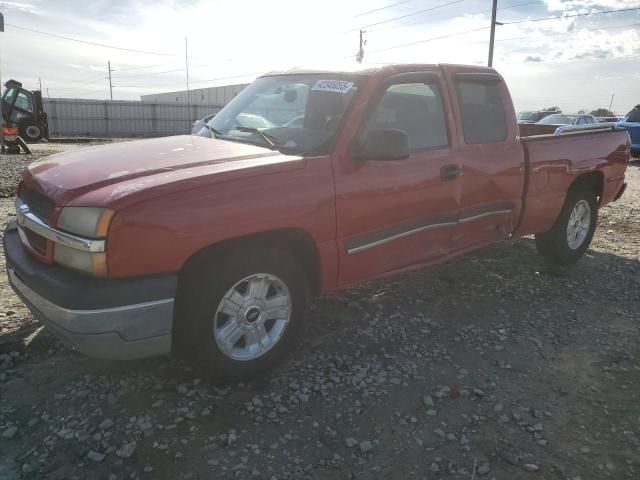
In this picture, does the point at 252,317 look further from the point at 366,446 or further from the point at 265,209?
the point at 366,446

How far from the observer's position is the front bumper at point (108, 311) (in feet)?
8.09

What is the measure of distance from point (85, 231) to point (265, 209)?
3.02ft

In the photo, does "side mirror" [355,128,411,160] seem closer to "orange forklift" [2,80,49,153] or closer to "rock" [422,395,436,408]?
"rock" [422,395,436,408]

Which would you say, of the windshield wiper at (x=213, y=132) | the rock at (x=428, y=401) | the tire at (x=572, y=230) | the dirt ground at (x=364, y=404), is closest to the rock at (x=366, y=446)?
the dirt ground at (x=364, y=404)

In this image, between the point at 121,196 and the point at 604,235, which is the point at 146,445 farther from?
the point at 604,235

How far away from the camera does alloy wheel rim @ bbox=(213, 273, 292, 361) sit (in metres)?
2.93

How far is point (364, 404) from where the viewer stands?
2.98m

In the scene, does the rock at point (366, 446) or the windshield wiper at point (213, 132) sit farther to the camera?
the windshield wiper at point (213, 132)

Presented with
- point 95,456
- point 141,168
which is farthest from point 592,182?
point 95,456

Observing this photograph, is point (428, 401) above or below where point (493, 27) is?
below

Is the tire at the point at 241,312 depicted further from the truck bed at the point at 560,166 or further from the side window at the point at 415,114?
the truck bed at the point at 560,166

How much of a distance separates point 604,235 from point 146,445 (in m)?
6.67

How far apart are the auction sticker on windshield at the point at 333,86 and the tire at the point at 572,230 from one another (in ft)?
9.70

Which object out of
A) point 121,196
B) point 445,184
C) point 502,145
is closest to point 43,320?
point 121,196
